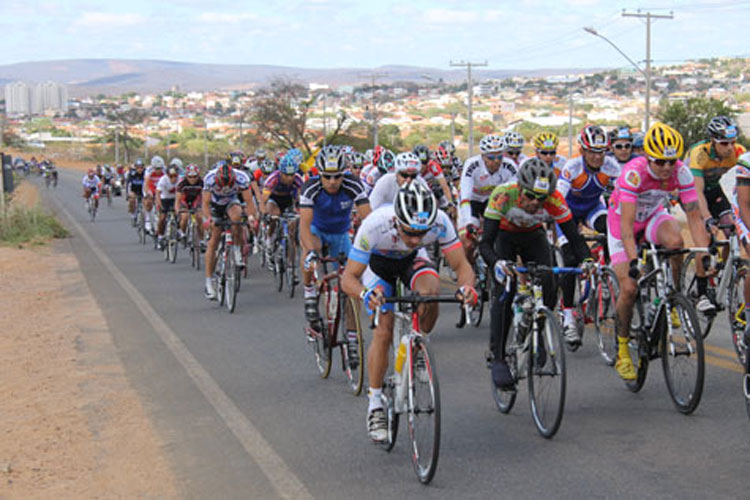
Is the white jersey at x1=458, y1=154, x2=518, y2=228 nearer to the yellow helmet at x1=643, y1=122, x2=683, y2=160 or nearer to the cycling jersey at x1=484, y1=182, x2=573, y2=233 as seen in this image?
the cycling jersey at x1=484, y1=182, x2=573, y2=233

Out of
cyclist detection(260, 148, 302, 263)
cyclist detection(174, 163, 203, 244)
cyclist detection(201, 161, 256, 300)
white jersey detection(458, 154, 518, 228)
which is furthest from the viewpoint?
cyclist detection(174, 163, 203, 244)

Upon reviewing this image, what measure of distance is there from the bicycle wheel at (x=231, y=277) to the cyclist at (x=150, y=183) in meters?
10.5

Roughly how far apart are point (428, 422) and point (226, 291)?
8.84 meters

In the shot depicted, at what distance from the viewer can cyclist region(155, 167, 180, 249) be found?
23.1 metres

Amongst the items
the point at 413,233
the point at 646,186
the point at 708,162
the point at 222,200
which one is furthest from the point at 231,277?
the point at 413,233

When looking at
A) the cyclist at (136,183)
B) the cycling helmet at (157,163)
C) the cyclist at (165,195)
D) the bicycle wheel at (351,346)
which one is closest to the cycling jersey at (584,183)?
the bicycle wheel at (351,346)

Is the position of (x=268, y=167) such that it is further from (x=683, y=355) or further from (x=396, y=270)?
(x=683, y=355)

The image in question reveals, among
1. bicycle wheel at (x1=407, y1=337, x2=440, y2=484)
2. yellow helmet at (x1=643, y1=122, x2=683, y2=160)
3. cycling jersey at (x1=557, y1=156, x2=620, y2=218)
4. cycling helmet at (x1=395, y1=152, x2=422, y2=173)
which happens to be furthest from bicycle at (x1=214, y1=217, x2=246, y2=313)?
bicycle wheel at (x1=407, y1=337, x2=440, y2=484)

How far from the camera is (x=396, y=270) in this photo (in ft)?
25.2

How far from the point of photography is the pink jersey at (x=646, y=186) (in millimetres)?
8820

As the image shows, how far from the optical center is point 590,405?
8359mm

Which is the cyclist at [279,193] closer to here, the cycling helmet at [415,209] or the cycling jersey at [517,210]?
the cycling jersey at [517,210]

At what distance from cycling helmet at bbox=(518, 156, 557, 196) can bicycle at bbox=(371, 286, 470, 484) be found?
4.84 feet

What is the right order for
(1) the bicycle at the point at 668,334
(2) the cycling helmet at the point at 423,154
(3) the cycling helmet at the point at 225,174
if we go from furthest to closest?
(3) the cycling helmet at the point at 225,174
(2) the cycling helmet at the point at 423,154
(1) the bicycle at the point at 668,334
